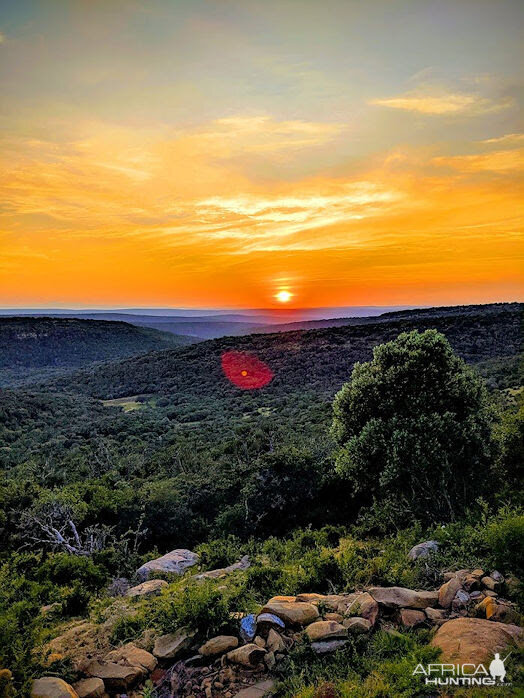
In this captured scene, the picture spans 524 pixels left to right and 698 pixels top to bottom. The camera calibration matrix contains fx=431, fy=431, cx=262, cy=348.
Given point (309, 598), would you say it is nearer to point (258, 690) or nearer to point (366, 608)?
point (366, 608)

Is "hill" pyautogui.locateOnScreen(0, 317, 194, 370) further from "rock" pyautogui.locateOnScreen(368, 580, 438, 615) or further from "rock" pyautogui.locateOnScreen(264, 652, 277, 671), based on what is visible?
"rock" pyautogui.locateOnScreen(264, 652, 277, 671)

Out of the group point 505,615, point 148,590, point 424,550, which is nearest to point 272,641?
point 505,615

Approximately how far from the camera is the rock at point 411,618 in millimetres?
5660

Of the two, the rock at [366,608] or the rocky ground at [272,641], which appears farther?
the rock at [366,608]

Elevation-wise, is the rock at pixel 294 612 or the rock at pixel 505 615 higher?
the rock at pixel 505 615

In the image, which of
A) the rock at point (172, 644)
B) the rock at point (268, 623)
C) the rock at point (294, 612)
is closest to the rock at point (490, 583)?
the rock at point (294, 612)

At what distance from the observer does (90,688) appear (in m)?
5.13

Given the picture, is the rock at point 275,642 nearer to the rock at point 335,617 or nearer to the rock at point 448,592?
the rock at point 335,617

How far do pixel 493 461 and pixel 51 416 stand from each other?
1825 inches

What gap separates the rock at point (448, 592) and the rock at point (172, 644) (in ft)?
11.6

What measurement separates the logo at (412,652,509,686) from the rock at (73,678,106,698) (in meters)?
3.63

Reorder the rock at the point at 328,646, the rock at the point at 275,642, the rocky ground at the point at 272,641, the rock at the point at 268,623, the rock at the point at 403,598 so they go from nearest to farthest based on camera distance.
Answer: the rocky ground at the point at 272,641 < the rock at the point at 328,646 < the rock at the point at 275,642 < the rock at the point at 268,623 < the rock at the point at 403,598

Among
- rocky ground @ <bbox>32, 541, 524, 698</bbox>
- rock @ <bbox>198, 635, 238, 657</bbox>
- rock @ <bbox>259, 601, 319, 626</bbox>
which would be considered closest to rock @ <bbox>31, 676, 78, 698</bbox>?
Result: rocky ground @ <bbox>32, 541, 524, 698</bbox>

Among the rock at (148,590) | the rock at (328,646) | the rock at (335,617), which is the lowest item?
the rock at (148,590)
